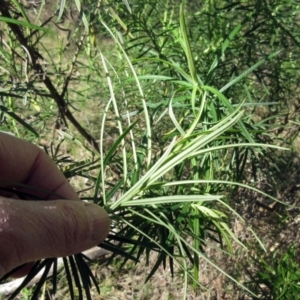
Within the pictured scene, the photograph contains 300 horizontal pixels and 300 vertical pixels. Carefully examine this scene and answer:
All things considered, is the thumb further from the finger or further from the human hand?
the finger

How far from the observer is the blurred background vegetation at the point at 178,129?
0.81 m

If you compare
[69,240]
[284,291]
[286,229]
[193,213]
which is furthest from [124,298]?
[69,240]

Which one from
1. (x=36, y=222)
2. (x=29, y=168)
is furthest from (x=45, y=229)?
(x=29, y=168)

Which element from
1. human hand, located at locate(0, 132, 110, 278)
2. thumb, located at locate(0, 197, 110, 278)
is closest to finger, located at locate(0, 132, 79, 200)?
human hand, located at locate(0, 132, 110, 278)

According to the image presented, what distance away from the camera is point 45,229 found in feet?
2.36

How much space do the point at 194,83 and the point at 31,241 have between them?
0.44 meters

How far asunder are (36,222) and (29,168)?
26cm

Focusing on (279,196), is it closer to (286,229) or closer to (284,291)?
Result: (286,229)

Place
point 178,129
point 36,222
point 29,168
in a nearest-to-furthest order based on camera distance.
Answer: point 36,222
point 178,129
point 29,168

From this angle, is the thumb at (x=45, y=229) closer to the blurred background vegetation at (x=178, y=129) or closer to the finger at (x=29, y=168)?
the blurred background vegetation at (x=178, y=129)

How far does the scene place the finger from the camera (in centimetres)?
89

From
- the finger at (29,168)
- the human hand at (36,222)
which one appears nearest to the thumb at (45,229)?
the human hand at (36,222)

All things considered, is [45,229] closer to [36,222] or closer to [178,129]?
[36,222]

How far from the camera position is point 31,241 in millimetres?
695
